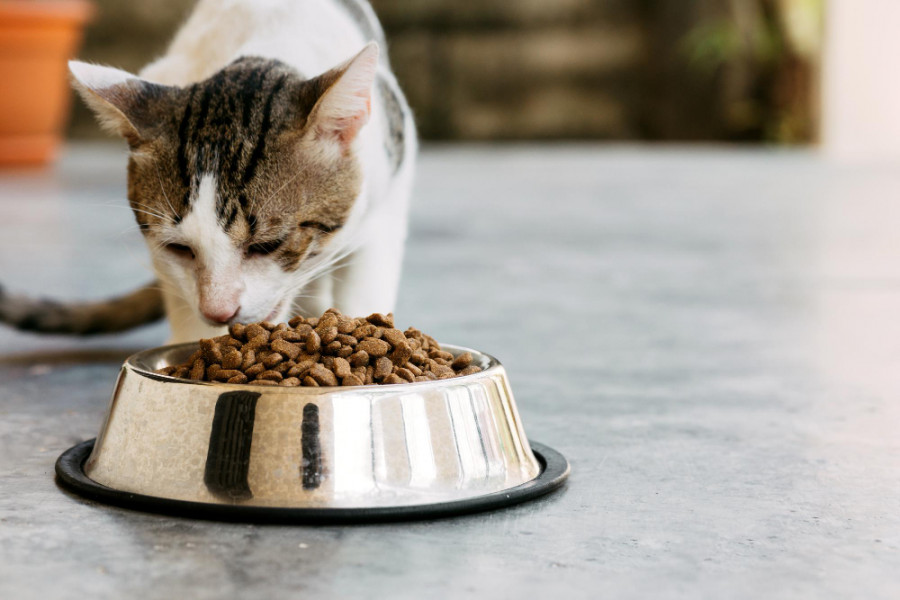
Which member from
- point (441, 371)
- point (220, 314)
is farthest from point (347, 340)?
point (220, 314)

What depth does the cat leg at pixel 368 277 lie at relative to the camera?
186cm

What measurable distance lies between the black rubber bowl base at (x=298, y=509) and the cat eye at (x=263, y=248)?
39cm

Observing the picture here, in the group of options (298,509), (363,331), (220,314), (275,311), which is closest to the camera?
(298,509)

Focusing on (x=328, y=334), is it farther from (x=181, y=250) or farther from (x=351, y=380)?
(x=181, y=250)

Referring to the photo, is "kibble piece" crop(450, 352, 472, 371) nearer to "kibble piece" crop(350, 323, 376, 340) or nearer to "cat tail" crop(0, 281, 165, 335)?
"kibble piece" crop(350, 323, 376, 340)

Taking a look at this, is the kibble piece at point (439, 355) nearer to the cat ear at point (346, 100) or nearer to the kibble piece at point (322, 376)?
the kibble piece at point (322, 376)

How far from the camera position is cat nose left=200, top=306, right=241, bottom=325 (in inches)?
58.5

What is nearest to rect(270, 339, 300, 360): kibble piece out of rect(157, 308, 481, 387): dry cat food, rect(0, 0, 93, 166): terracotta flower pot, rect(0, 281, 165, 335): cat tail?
rect(157, 308, 481, 387): dry cat food

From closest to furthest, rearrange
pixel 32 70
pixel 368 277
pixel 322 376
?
1. pixel 322 376
2. pixel 368 277
3. pixel 32 70

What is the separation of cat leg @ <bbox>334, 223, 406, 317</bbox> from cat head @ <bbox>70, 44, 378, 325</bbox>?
18 cm

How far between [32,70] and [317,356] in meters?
5.66

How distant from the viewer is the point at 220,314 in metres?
1.49

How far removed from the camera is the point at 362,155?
1.70m

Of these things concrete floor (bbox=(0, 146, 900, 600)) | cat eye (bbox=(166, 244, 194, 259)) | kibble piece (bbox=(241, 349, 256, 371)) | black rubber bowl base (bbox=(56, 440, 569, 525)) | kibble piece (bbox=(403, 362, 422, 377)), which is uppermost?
cat eye (bbox=(166, 244, 194, 259))
